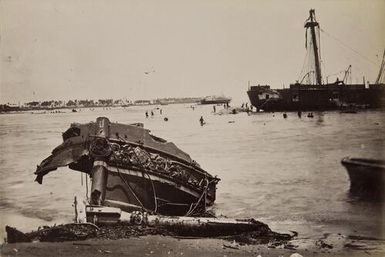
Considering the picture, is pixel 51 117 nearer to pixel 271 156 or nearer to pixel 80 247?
pixel 80 247

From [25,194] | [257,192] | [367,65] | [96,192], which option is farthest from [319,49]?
[25,194]

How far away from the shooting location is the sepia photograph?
465 cm

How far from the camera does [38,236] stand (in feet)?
15.0

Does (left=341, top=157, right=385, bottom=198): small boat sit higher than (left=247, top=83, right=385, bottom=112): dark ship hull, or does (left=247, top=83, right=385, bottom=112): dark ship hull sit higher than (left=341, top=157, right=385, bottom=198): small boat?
(left=247, top=83, right=385, bottom=112): dark ship hull

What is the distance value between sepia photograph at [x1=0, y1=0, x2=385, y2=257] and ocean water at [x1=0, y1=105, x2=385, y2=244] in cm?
2

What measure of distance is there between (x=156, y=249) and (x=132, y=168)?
1.01m

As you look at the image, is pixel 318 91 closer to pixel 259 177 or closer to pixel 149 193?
pixel 259 177

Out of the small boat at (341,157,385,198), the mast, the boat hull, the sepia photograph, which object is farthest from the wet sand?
the mast

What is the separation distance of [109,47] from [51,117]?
138cm

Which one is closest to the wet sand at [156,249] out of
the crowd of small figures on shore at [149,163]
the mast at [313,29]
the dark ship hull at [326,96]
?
the crowd of small figures on shore at [149,163]

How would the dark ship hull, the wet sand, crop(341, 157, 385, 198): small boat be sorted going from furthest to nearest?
the dark ship hull < crop(341, 157, 385, 198): small boat < the wet sand

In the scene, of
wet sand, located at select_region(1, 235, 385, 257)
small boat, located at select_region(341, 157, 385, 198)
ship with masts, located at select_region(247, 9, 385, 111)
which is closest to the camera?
wet sand, located at select_region(1, 235, 385, 257)

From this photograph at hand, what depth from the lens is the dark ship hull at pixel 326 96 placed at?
6.04 m

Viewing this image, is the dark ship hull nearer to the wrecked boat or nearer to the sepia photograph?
the sepia photograph
